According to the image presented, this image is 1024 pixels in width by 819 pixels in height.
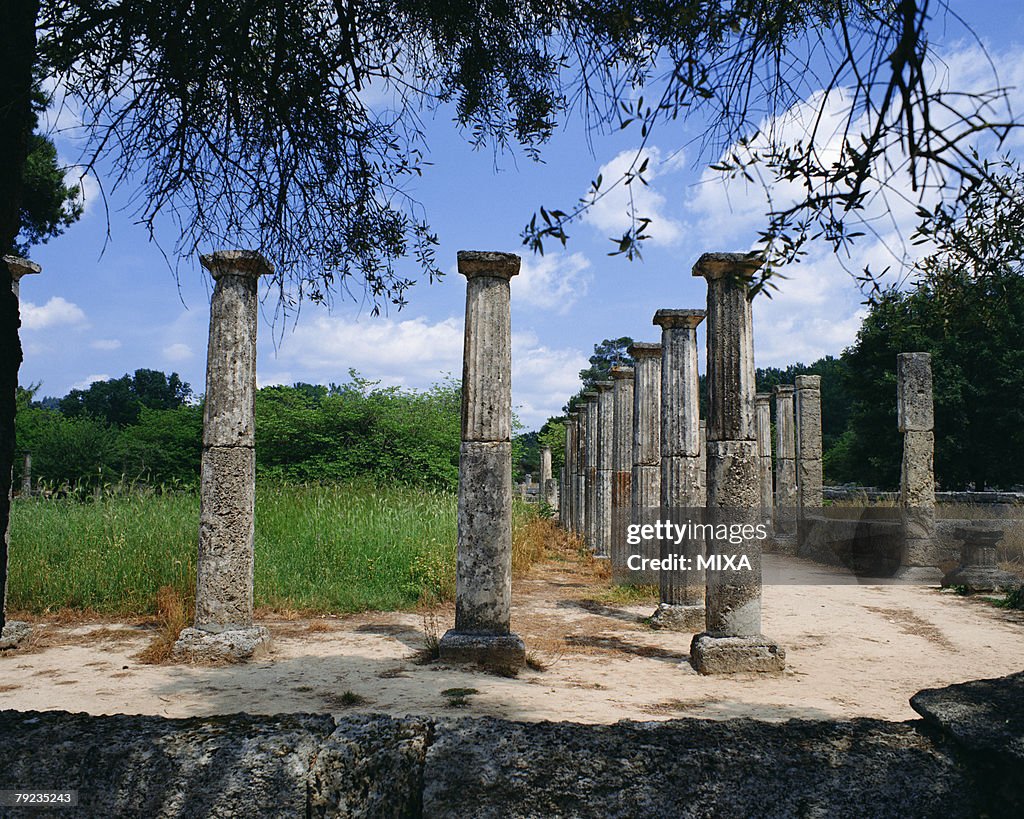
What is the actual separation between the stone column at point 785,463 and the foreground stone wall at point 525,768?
19.0 metres

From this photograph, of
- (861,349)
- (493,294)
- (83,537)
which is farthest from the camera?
(861,349)

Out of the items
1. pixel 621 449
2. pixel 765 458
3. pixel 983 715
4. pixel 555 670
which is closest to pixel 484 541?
pixel 555 670

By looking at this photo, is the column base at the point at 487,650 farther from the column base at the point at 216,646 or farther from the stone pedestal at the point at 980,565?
the stone pedestal at the point at 980,565

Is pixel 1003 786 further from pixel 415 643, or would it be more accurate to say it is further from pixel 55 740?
pixel 415 643

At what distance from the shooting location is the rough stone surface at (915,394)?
47.8 feet

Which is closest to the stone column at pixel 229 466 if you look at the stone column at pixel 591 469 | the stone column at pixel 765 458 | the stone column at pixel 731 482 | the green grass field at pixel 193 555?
the green grass field at pixel 193 555

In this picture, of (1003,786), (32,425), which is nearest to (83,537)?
(1003,786)

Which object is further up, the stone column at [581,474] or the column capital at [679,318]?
the column capital at [679,318]

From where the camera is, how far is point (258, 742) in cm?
242

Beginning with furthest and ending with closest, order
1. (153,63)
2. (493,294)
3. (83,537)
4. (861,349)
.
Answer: (861,349) → (83,537) → (493,294) → (153,63)

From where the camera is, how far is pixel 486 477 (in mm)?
7590

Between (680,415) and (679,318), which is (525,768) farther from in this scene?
(679,318)

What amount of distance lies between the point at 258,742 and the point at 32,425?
35591mm

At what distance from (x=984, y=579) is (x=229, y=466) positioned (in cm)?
1125
